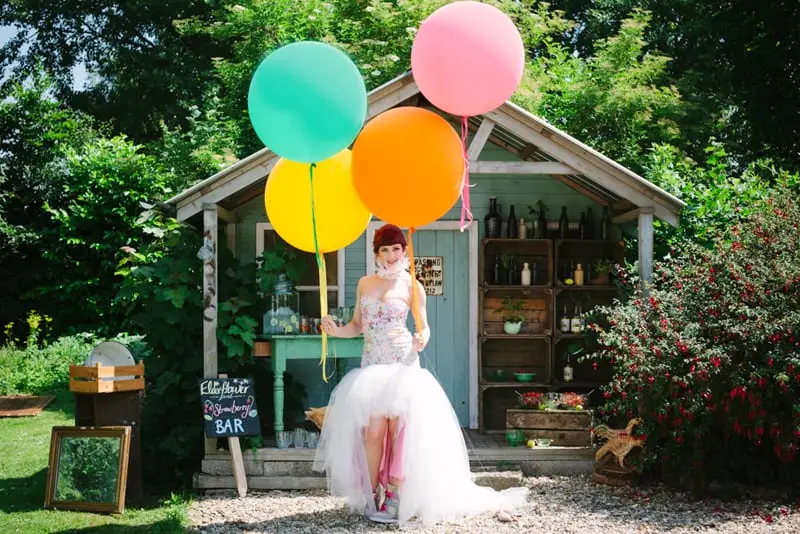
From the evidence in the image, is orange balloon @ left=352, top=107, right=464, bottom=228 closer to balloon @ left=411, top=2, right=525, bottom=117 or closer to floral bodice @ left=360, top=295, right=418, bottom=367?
balloon @ left=411, top=2, right=525, bottom=117

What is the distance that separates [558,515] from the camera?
571cm

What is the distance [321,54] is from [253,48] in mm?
10552

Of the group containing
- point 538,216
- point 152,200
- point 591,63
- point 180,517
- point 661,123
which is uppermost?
point 591,63

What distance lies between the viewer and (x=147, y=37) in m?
19.5

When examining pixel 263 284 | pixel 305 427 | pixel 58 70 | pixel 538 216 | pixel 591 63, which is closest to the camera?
pixel 263 284

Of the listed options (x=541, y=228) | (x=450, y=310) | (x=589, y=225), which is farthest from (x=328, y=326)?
(x=589, y=225)

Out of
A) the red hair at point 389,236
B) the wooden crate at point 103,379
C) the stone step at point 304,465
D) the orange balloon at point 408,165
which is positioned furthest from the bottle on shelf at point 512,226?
the wooden crate at point 103,379

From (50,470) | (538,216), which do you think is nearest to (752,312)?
(538,216)

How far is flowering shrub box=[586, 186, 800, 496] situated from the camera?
571 centimetres

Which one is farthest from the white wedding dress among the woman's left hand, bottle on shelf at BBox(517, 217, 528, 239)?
bottle on shelf at BBox(517, 217, 528, 239)

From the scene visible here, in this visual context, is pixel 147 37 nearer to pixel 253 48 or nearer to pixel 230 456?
pixel 253 48

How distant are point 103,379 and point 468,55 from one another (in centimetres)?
355

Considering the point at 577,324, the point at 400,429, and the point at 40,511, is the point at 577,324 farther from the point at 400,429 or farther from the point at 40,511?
the point at 40,511

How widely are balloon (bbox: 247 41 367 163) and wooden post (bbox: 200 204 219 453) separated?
211cm
